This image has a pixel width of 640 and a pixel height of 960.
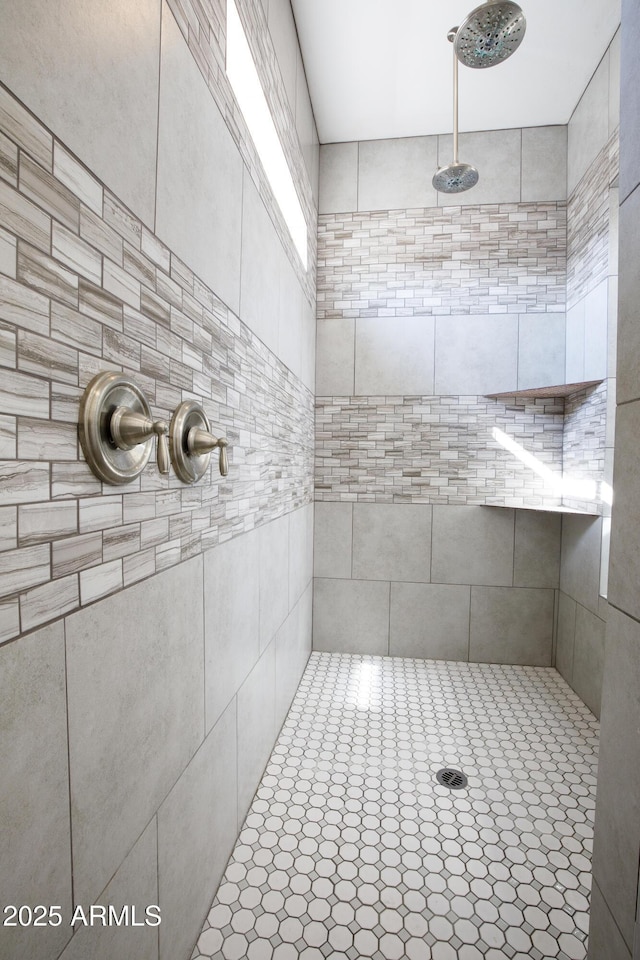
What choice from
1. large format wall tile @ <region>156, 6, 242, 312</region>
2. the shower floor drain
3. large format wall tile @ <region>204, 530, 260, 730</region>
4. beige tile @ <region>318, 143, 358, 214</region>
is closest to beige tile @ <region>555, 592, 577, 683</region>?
the shower floor drain

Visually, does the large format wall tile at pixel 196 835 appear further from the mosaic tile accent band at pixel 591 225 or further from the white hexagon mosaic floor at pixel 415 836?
the mosaic tile accent band at pixel 591 225

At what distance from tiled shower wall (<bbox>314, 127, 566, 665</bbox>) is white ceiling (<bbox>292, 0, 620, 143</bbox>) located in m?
0.14

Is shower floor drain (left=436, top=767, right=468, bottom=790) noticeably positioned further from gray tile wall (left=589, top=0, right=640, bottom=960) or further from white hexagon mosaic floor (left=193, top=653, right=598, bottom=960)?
gray tile wall (left=589, top=0, right=640, bottom=960)

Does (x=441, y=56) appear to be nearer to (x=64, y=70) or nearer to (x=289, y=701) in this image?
(x=64, y=70)

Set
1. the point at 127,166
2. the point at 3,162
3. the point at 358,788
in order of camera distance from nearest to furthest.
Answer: the point at 3,162 < the point at 127,166 < the point at 358,788

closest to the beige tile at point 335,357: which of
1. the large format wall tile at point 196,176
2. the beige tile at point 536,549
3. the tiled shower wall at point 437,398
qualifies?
the tiled shower wall at point 437,398

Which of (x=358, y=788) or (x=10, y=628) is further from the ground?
(x=10, y=628)

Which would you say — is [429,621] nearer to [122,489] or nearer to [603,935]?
[603,935]

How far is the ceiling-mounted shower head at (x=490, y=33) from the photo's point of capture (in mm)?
1283

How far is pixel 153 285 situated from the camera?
0.86 m

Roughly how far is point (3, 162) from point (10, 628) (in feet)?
1.76

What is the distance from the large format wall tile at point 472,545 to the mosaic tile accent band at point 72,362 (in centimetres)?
196

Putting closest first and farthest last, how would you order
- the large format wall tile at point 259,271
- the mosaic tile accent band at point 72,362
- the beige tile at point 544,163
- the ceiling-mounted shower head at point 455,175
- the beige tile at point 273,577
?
the mosaic tile accent band at point 72,362
the large format wall tile at point 259,271
the beige tile at point 273,577
the ceiling-mounted shower head at point 455,175
the beige tile at point 544,163

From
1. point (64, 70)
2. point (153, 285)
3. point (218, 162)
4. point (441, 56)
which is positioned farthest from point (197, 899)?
point (441, 56)
